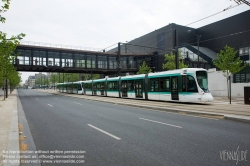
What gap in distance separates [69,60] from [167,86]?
104 ft

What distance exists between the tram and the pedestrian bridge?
8875 millimetres

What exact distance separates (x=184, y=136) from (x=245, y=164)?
7.54 ft

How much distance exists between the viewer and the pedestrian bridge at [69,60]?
3850cm

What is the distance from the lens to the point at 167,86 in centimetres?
1775

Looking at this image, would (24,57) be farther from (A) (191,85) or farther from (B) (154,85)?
(A) (191,85)

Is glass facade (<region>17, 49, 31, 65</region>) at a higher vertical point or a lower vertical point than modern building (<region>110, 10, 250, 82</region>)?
lower

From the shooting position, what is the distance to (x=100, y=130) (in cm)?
704

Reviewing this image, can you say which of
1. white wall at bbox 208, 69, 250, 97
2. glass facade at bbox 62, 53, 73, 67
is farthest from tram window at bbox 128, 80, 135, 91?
glass facade at bbox 62, 53, 73, 67

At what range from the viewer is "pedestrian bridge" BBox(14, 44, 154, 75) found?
38500 millimetres

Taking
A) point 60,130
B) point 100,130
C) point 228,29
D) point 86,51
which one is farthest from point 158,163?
point 228,29

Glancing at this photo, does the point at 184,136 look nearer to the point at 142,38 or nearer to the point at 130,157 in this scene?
the point at 130,157

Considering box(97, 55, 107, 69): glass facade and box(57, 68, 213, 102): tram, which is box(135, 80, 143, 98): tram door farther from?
box(97, 55, 107, 69): glass facade

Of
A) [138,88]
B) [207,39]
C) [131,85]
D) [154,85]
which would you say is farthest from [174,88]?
[207,39]

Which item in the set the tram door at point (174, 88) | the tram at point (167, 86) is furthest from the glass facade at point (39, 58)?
the tram door at point (174, 88)
